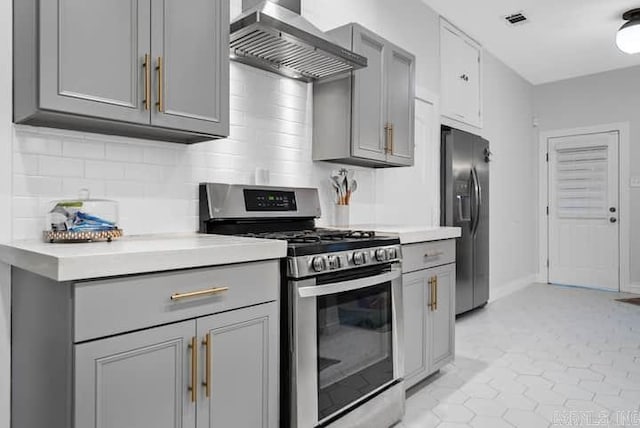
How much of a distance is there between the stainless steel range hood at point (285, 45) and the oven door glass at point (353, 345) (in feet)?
4.03

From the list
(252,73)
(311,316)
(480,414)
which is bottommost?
(480,414)

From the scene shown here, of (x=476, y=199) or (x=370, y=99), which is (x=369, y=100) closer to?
(x=370, y=99)

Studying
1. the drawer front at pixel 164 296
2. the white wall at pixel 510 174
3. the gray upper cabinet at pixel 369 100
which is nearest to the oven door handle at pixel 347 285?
the drawer front at pixel 164 296

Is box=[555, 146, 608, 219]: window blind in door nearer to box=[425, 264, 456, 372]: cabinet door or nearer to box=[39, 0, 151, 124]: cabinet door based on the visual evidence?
box=[425, 264, 456, 372]: cabinet door

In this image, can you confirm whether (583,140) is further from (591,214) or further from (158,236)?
(158,236)

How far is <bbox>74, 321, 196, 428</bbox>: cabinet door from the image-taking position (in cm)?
119

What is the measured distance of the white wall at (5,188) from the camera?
157cm

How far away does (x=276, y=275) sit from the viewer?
1.69m

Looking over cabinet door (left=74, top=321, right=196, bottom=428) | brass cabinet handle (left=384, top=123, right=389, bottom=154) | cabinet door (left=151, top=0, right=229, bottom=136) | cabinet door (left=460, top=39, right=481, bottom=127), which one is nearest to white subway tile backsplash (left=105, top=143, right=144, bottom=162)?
cabinet door (left=151, top=0, right=229, bottom=136)

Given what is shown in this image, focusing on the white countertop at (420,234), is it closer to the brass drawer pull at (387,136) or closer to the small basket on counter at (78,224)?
the brass drawer pull at (387,136)

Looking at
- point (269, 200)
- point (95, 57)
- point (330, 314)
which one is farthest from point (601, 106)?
point (95, 57)

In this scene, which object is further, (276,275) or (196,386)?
(276,275)

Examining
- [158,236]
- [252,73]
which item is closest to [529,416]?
[158,236]

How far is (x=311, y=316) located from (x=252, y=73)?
1.43 m
